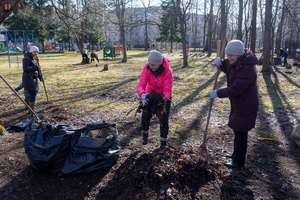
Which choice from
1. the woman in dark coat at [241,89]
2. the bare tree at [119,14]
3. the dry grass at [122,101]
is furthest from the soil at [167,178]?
the bare tree at [119,14]

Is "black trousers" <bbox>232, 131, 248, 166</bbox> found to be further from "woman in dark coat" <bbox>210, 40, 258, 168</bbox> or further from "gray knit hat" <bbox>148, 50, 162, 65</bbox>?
"gray knit hat" <bbox>148, 50, 162, 65</bbox>

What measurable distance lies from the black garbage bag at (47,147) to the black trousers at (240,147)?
7.46 feet

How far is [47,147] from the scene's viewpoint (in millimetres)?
3242

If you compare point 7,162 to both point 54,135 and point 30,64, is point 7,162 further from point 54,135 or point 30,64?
point 30,64

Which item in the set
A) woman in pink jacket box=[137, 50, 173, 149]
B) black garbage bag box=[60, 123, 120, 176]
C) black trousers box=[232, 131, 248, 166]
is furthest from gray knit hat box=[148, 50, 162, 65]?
black trousers box=[232, 131, 248, 166]

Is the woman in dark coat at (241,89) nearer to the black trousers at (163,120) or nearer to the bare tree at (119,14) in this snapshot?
the black trousers at (163,120)

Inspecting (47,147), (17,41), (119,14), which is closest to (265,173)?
(47,147)

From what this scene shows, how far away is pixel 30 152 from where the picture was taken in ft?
10.8

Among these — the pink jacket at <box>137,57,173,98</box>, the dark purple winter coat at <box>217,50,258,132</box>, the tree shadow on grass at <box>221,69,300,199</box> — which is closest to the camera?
the tree shadow on grass at <box>221,69,300,199</box>

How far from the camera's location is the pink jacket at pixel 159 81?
372 cm

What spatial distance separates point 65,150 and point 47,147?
0.23m

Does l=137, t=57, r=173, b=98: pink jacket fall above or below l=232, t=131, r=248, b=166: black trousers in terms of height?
above

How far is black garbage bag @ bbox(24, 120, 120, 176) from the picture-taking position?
3256 millimetres

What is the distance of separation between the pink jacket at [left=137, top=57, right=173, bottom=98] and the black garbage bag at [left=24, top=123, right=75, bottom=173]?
4.26 feet
